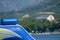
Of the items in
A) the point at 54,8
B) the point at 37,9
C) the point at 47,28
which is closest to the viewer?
the point at 47,28

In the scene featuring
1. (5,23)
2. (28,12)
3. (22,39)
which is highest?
(28,12)

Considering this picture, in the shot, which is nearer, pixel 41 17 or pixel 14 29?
pixel 14 29

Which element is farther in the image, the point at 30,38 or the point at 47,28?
the point at 47,28

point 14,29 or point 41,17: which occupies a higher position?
point 41,17

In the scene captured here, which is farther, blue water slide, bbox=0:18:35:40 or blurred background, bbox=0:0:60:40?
blurred background, bbox=0:0:60:40

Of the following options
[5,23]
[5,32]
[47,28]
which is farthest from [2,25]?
[47,28]

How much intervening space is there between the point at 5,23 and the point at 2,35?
1.76 feet

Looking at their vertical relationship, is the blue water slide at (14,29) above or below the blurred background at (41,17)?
below

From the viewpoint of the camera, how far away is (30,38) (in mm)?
5633

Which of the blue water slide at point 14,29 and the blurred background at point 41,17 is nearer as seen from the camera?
the blue water slide at point 14,29

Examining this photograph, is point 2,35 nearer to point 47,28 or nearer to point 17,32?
point 17,32

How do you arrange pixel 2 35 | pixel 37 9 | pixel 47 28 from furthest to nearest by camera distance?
pixel 37 9 → pixel 47 28 → pixel 2 35

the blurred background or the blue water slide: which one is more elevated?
the blurred background

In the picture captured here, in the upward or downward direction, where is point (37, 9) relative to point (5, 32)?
upward
